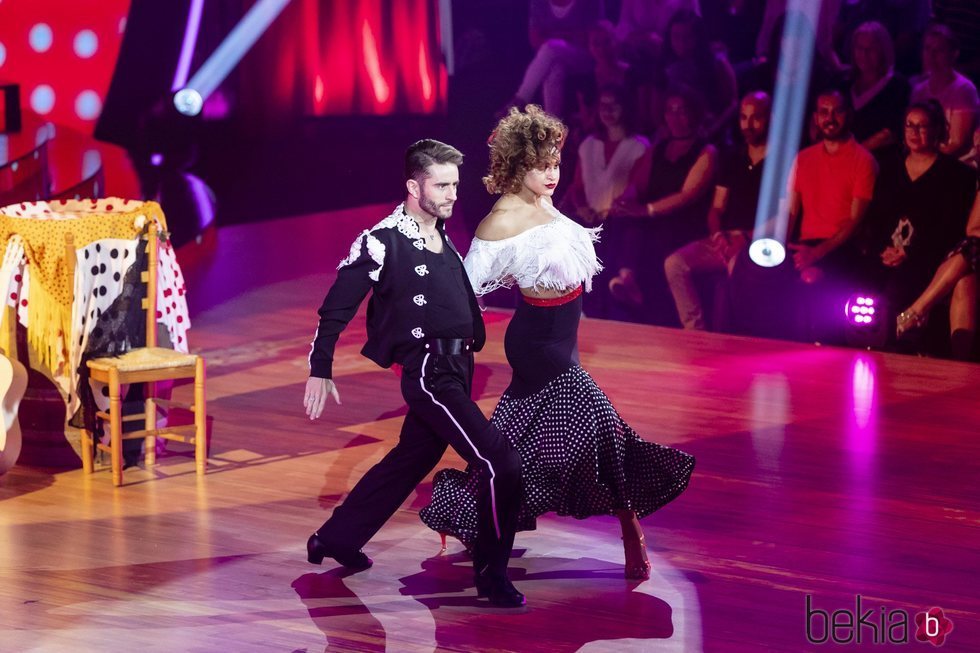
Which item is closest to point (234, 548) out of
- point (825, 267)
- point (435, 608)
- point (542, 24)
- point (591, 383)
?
point (435, 608)

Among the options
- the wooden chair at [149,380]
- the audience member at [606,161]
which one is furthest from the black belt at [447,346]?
the audience member at [606,161]

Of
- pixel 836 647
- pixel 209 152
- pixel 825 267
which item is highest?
pixel 209 152

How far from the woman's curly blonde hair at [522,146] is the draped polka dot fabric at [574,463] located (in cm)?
61

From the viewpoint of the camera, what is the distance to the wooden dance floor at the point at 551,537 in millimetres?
3756

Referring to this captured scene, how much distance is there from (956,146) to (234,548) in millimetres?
4987

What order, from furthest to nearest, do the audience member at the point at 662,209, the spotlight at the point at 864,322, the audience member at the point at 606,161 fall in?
A: the audience member at the point at 606,161 → the audience member at the point at 662,209 → the spotlight at the point at 864,322

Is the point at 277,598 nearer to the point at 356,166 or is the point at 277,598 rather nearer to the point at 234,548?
the point at 234,548

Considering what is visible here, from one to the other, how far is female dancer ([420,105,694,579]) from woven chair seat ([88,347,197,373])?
5.06 feet

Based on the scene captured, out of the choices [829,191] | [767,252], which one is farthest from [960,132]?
Answer: [767,252]

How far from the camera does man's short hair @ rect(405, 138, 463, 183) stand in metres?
3.81

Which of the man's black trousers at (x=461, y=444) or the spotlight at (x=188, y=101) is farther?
the spotlight at (x=188, y=101)

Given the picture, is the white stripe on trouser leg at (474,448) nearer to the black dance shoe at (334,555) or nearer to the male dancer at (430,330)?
the male dancer at (430,330)

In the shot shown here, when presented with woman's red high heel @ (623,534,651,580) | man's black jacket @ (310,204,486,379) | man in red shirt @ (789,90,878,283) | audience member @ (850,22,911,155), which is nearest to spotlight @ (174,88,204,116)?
man in red shirt @ (789,90,878,283)

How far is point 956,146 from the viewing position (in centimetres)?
757
